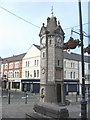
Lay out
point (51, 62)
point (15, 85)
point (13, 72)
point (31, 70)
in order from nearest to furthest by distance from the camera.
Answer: point (51, 62), point (31, 70), point (15, 85), point (13, 72)

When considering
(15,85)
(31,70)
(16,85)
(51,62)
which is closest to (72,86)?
(31,70)

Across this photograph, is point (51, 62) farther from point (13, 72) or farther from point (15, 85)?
point (13, 72)

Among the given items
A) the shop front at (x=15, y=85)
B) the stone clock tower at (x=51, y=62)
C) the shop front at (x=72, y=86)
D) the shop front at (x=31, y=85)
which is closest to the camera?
the stone clock tower at (x=51, y=62)

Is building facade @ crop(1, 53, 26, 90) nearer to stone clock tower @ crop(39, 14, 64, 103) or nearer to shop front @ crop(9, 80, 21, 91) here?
shop front @ crop(9, 80, 21, 91)

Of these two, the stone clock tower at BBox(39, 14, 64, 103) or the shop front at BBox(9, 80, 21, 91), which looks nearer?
the stone clock tower at BBox(39, 14, 64, 103)

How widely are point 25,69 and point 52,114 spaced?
53749 mm

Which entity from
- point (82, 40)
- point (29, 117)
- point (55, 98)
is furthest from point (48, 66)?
point (82, 40)

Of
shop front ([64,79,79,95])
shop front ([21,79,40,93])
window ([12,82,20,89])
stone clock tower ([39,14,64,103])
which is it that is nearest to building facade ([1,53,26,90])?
window ([12,82,20,89])

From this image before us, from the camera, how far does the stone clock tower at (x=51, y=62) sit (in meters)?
23.6

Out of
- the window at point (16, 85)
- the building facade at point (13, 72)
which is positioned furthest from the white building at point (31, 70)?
the window at point (16, 85)

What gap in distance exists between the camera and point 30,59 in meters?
65.2

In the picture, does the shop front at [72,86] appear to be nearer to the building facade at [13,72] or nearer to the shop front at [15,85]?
the building facade at [13,72]

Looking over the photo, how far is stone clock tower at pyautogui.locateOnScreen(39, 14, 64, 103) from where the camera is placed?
930 inches

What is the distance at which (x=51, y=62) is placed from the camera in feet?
83.6
